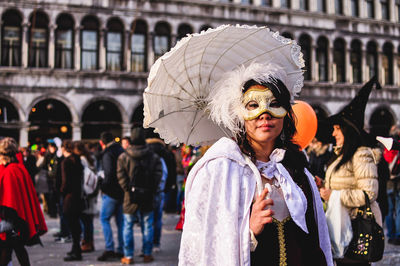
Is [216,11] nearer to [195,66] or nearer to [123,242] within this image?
[123,242]

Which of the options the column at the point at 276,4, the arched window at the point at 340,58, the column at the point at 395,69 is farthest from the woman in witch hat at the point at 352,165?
the column at the point at 395,69

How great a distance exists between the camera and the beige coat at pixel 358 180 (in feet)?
13.0

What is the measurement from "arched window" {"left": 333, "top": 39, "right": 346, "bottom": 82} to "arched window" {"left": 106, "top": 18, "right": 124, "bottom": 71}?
1293 centimetres

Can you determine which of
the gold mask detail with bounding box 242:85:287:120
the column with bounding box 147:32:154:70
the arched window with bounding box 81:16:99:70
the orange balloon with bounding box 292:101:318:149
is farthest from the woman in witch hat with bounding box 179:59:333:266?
the column with bounding box 147:32:154:70

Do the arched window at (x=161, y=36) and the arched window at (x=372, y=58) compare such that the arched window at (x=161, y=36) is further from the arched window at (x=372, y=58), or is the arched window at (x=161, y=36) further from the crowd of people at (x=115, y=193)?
the crowd of people at (x=115, y=193)

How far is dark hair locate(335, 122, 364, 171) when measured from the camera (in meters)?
4.11

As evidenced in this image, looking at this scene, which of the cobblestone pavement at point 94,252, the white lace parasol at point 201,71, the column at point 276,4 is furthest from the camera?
the column at point 276,4

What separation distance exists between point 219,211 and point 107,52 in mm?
21330

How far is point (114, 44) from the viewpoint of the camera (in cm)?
2256

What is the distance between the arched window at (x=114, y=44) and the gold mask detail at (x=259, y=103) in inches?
821

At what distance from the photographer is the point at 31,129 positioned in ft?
68.8

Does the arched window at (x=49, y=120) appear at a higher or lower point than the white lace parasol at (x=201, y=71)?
higher

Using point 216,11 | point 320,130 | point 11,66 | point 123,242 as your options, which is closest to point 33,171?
point 123,242

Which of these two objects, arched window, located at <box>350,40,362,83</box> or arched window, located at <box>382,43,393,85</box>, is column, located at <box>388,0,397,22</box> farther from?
arched window, located at <box>350,40,362,83</box>
